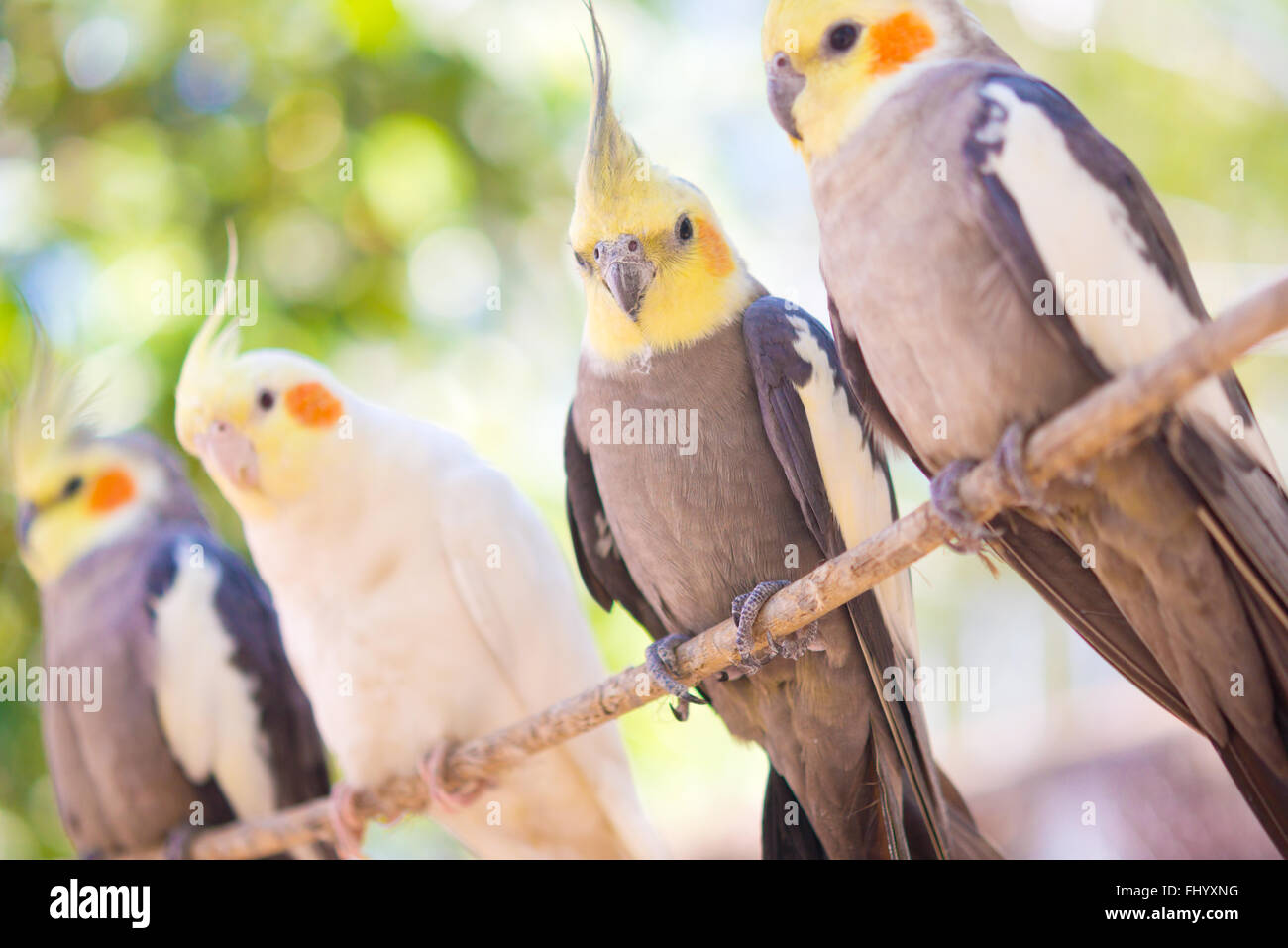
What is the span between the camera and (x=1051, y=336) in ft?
4.71

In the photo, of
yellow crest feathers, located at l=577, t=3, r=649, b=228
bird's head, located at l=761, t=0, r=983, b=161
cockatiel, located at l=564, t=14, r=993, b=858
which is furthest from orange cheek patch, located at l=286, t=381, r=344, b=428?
bird's head, located at l=761, t=0, r=983, b=161

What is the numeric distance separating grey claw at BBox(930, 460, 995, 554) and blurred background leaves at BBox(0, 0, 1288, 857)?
1855 mm

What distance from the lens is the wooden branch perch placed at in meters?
1.13

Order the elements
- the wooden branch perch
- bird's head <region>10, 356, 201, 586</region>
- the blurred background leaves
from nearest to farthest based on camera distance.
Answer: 1. the wooden branch perch
2. bird's head <region>10, 356, 201, 586</region>
3. the blurred background leaves

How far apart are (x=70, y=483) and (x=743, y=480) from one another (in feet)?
6.80

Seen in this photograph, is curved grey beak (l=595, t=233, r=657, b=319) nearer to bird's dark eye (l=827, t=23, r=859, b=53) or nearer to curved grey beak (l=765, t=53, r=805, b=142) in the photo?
curved grey beak (l=765, t=53, r=805, b=142)

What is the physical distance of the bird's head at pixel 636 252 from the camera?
72.4 inches

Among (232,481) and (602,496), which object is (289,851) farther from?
(602,496)

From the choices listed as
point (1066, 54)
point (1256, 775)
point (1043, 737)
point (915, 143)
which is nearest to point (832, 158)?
point (915, 143)

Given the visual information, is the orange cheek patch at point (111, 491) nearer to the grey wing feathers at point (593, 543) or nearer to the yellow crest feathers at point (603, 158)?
the grey wing feathers at point (593, 543)

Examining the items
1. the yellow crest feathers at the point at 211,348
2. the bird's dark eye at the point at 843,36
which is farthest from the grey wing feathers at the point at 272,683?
the bird's dark eye at the point at 843,36

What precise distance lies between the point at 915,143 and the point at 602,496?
85 cm

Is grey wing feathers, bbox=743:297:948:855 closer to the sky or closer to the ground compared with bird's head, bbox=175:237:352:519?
closer to the ground

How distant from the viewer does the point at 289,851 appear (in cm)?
277
